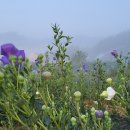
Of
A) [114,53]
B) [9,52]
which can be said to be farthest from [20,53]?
[114,53]

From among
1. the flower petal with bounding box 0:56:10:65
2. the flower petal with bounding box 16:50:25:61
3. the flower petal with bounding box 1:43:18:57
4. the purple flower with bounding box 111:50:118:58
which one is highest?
the purple flower with bounding box 111:50:118:58

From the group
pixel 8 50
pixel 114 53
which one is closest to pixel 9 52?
pixel 8 50

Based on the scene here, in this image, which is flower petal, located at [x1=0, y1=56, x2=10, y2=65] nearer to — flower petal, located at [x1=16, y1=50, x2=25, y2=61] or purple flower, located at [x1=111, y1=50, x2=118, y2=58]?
flower petal, located at [x1=16, y1=50, x2=25, y2=61]

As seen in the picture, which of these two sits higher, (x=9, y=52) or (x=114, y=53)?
(x=114, y=53)

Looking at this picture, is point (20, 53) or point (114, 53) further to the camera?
point (114, 53)

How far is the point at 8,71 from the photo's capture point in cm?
290

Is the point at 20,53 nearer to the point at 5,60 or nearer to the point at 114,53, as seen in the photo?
the point at 5,60

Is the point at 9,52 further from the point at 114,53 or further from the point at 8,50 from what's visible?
the point at 114,53

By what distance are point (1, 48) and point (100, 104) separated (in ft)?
8.27

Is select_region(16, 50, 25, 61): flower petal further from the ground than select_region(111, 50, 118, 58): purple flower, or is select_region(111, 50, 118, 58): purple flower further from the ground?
select_region(111, 50, 118, 58): purple flower

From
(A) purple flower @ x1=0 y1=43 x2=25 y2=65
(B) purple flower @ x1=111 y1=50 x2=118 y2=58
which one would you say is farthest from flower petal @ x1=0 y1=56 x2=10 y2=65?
(B) purple flower @ x1=111 y1=50 x2=118 y2=58

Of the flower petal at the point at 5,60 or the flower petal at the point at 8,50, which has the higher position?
the flower petal at the point at 8,50

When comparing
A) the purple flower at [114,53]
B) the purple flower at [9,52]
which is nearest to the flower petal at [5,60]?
the purple flower at [9,52]

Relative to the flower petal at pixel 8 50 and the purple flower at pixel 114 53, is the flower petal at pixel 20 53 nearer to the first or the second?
the flower petal at pixel 8 50
